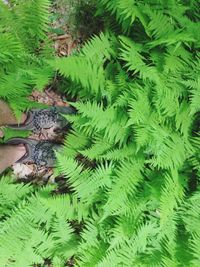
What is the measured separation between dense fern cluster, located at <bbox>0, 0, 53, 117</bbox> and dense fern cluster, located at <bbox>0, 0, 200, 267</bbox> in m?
0.39

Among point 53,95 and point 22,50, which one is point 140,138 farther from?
point 22,50

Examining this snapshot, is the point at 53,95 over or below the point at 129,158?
over

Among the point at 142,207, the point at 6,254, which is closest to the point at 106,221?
the point at 142,207

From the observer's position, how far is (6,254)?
336cm

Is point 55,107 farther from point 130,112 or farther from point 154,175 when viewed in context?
point 154,175

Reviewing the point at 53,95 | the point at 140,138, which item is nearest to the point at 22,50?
the point at 53,95

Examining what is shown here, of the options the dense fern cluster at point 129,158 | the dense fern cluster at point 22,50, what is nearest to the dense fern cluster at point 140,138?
the dense fern cluster at point 129,158

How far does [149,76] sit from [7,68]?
148 centimetres

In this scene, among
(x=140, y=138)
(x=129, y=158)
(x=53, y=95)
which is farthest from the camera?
(x=53, y=95)

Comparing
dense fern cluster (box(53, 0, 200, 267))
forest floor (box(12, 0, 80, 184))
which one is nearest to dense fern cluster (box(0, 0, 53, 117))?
forest floor (box(12, 0, 80, 184))

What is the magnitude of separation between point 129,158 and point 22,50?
5.14ft

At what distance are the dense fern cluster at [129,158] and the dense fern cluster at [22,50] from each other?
39 cm

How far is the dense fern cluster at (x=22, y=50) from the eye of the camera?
319cm

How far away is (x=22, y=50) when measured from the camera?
3.32 metres
